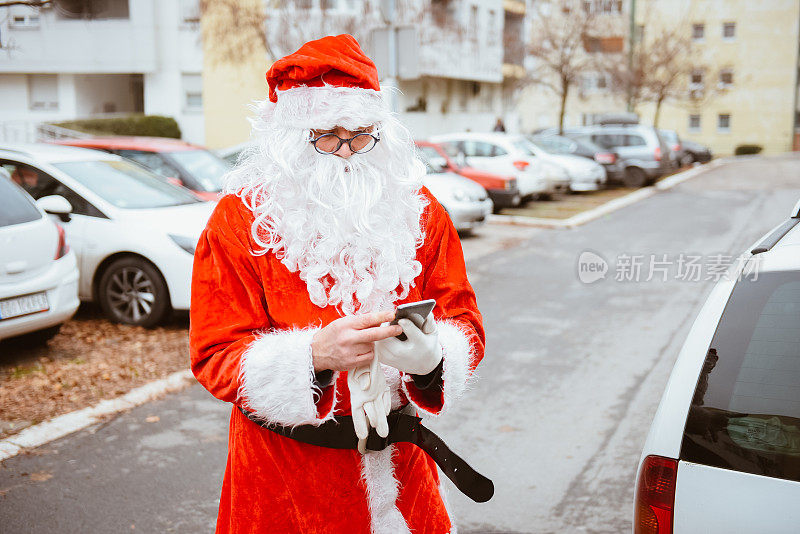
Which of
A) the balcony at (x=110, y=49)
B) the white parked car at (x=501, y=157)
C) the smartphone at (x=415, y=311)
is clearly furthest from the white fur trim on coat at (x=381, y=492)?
the balcony at (x=110, y=49)

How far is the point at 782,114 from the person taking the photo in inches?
1908

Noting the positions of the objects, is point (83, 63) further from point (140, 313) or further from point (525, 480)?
point (525, 480)

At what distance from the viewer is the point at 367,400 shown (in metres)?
1.80

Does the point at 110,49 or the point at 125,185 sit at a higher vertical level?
the point at 110,49

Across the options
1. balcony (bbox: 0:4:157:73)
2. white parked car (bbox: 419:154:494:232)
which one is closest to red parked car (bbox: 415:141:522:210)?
white parked car (bbox: 419:154:494:232)

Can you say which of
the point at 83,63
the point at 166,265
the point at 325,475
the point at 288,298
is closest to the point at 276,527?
the point at 325,475

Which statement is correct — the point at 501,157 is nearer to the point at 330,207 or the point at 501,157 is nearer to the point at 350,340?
the point at 330,207

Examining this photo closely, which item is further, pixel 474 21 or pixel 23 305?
pixel 474 21

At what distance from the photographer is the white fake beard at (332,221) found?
1.90m

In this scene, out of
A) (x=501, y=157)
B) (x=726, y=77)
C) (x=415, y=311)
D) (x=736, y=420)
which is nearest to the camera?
(x=415, y=311)

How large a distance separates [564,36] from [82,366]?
2052 centimetres

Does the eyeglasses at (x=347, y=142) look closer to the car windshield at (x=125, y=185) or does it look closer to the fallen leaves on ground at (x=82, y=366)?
the fallen leaves on ground at (x=82, y=366)

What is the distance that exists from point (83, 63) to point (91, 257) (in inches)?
895

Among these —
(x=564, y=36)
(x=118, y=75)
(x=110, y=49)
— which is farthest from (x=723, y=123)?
(x=110, y=49)
